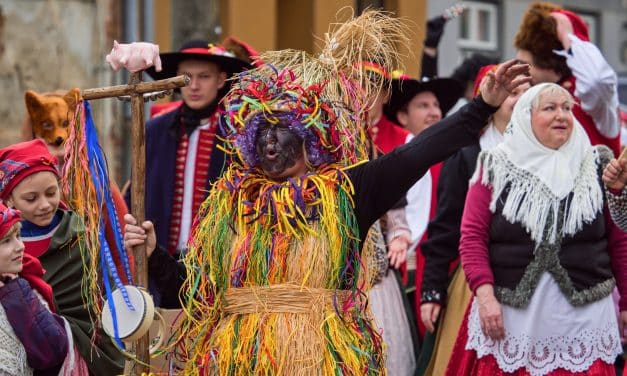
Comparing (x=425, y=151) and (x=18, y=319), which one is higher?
(x=425, y=151)

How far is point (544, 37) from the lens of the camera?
738 cm

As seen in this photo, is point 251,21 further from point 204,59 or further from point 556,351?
point 556,351

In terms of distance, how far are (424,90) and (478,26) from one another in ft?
26.2

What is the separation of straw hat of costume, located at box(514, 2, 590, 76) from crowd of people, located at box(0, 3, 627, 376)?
134 millimetres

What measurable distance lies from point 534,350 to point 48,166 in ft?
7.47

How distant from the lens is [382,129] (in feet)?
24.8

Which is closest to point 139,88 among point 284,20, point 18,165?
point 18,165

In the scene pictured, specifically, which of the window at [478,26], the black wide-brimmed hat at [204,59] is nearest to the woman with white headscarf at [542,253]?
the black wide-brimmed hat at [204,59]

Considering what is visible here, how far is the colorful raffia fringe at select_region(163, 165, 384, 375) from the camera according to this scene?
15.1ft

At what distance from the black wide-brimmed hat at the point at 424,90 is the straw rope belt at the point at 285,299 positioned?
3.27 metres

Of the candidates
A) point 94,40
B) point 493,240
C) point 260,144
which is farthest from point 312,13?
point 260,144

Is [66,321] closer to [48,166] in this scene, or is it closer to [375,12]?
[48,166]

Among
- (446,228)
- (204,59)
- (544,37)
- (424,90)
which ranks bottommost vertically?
(446,228)

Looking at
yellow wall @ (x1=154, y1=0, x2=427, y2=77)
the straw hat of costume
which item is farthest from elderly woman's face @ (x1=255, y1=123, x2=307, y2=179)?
yellow wall @ (x1=154, y1=0, x2=427, y2=77)
